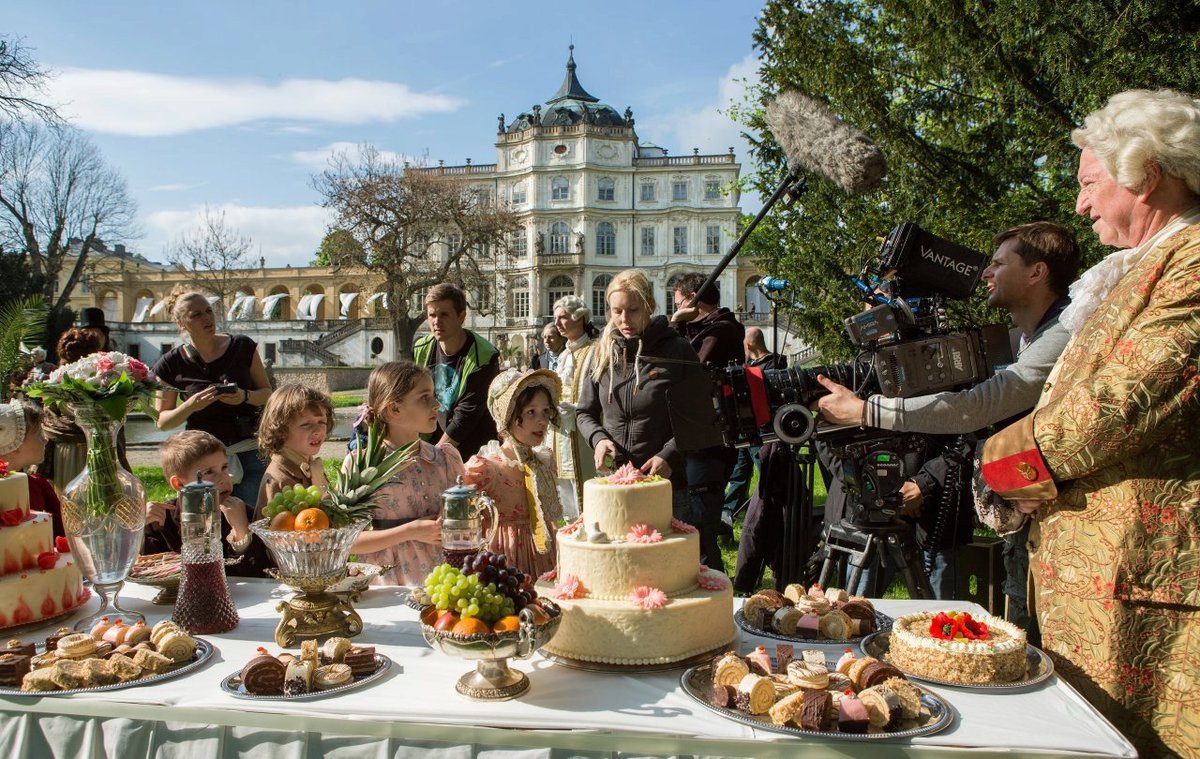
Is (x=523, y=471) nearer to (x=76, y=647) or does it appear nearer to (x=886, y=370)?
(x=886, y=370)

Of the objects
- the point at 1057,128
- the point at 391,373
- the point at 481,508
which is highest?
the point at 1057,128

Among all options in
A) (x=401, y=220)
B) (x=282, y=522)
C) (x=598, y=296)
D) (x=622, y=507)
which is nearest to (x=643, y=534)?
(x=622, y=507)

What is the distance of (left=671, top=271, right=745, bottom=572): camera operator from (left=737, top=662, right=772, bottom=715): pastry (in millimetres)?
2403

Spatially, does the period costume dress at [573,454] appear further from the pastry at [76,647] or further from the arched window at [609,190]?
the arched window at [609,190]

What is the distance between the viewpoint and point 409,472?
9.96 feet

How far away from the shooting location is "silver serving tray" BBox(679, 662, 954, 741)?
152 cm

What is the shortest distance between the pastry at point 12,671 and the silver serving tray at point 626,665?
116 centimetres

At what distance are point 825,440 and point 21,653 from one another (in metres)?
2.28

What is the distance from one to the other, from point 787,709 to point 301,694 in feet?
3.31

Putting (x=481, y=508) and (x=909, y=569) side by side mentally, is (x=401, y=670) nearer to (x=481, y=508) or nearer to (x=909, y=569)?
(x=481, y=508)

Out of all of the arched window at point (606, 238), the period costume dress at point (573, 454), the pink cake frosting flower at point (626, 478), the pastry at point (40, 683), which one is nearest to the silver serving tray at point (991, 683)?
the pink cake frosting flower at point (626, 478)

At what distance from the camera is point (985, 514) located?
212cm

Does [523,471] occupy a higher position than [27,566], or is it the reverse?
[523,471]

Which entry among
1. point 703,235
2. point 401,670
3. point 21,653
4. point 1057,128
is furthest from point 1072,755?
point 703,235
